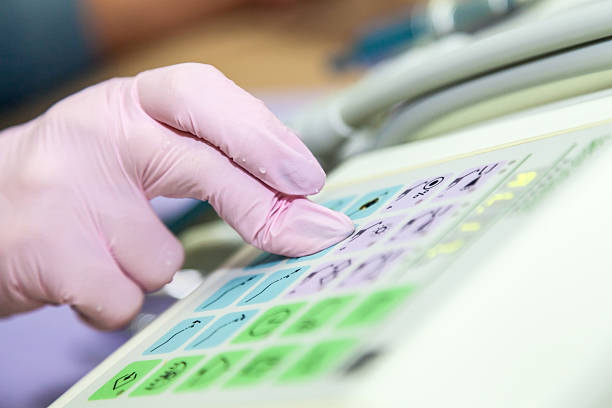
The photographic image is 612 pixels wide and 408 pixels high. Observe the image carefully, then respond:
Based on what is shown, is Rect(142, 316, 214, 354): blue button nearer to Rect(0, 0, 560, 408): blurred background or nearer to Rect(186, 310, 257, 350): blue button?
Rect(186, 310, 257, 350): blue button

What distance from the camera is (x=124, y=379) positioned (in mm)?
347

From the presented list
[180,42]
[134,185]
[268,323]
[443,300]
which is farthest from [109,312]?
[180,42]

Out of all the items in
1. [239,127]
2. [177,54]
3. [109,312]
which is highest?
[177,54]

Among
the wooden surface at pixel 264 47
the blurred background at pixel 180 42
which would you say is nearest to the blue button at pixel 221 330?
the blurred background at pixel 180 42

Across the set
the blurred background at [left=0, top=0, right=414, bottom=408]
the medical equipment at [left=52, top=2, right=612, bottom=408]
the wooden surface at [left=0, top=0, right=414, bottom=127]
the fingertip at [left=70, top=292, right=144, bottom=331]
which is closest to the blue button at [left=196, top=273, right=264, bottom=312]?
the medical equipment at [left=52, top=2, right=612, bottom=408]

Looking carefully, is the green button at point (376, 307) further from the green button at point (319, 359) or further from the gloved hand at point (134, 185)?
the gloved hand at point (134, 185)

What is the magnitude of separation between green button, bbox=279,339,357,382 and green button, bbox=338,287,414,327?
12 millimetres

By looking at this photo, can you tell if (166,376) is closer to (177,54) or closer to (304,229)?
(304,229)

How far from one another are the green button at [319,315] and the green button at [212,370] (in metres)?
0.03

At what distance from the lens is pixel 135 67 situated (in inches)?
66.0

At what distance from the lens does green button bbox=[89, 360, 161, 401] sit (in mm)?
336

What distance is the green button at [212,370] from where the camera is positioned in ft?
0.93

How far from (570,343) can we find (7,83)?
5.15ft

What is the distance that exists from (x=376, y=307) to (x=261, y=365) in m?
0.05
